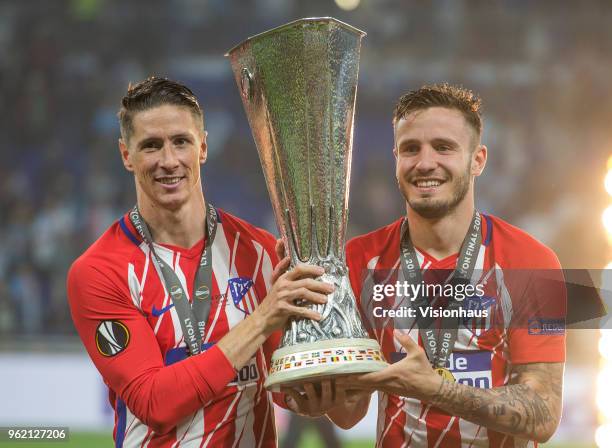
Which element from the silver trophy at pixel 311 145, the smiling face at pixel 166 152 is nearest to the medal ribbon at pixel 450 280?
the silver trophy at pixel 311 145

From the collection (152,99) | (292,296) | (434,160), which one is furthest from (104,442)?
(434,160)

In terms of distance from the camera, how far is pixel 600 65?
912 cm

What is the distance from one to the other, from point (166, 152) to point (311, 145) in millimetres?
509

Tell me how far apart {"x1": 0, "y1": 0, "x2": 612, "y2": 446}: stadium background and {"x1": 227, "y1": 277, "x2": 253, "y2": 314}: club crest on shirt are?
5.20 meters

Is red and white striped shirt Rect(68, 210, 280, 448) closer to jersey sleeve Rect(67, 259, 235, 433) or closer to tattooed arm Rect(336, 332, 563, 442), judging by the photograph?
jersey sleeve Rect(67, 259, 235, 433)

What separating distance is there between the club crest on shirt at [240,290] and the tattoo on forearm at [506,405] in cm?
69

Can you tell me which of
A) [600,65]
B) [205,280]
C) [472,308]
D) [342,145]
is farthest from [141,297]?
[600,65]

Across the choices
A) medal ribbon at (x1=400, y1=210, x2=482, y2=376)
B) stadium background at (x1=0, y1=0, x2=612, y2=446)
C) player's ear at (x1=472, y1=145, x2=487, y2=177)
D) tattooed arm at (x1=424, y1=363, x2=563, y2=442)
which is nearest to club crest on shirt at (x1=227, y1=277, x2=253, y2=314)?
medal ribbon at (x1=400, y1=210, x2=482, y2=376)

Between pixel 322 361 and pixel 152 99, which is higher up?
pixel 152 99

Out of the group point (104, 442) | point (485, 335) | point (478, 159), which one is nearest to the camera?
point (485, 335)

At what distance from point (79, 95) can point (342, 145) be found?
6976mm

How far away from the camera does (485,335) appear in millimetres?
2773

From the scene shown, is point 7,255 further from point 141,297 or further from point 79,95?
point 141,297

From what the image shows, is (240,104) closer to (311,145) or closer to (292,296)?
(311,145)
